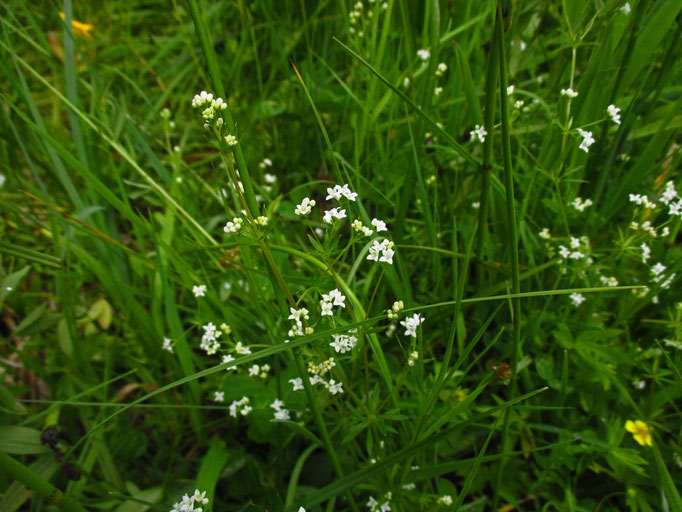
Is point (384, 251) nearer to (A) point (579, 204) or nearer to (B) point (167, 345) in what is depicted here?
(B) point (167, 345)

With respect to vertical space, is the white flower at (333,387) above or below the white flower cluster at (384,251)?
below

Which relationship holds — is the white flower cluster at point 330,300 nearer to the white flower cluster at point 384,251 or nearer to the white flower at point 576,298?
the white flower cluster at point 384,251

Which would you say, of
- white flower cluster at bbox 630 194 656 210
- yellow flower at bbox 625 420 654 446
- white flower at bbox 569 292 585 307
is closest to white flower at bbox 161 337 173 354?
white flower at bbox 569 292 585 307

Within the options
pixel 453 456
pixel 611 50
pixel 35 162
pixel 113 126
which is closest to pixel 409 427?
pixel 453 456

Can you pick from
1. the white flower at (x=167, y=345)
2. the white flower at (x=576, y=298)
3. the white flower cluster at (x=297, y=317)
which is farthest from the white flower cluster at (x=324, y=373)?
the white flower at (x=576, y=298)

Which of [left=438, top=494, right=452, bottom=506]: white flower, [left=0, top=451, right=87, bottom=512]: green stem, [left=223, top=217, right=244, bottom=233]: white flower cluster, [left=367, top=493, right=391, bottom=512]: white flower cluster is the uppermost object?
[left=223, top=217, right=244, bottom=233]: white flower cluster

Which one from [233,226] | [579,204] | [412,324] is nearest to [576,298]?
[579,204]

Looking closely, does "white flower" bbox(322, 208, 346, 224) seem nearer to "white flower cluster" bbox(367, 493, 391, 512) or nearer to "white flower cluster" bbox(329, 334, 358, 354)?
"white flower cluster" bbox(329, 334, 358, 354)
